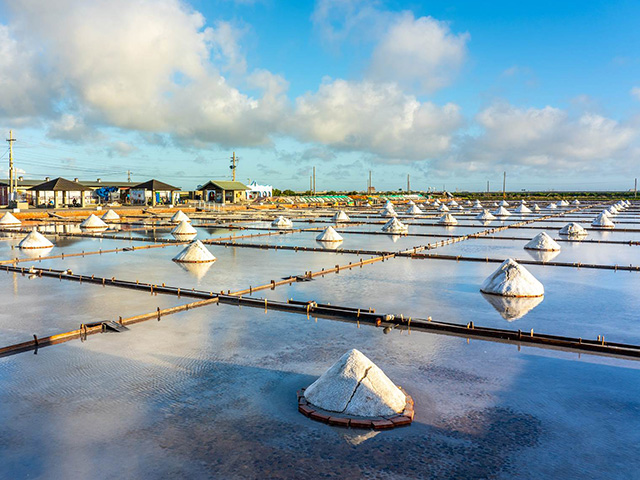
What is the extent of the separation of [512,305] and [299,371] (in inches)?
205

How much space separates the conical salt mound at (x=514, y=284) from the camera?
33.0 feet

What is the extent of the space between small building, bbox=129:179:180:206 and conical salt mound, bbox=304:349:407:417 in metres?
42.4

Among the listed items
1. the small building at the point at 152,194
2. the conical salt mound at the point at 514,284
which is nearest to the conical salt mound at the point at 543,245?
the conical salt mound at the point at 514,284

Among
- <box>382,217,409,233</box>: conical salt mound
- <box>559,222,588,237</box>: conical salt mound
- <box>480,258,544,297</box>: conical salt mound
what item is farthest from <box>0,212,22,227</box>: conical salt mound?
<box>559,222,588,237</box>: conical salt mound

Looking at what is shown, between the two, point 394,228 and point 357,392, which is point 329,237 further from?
point 357,392

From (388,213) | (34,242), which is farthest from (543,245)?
(388,213)

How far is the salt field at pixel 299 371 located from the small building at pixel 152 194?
3344 centimetres

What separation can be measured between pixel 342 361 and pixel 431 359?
1.86 metres

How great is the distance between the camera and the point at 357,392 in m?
4.86

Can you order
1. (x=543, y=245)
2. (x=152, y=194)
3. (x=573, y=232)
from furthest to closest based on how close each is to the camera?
(x=152, y=194) < (x=573, y=232) < (x=543, y=245)

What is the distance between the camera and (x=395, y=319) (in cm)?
815

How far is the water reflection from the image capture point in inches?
627

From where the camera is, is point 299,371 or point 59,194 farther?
point 59,194

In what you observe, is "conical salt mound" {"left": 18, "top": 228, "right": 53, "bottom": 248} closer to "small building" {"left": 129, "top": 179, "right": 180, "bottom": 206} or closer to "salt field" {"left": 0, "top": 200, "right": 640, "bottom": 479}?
"salt field" {"left": 0, "top": 200, "right": 640, "bottom": 479}
